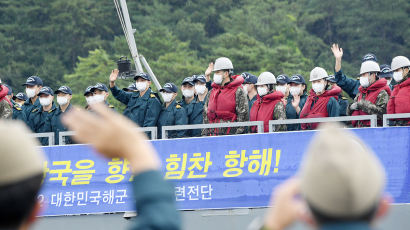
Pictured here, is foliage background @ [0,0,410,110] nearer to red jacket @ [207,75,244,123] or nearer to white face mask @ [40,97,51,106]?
white face mask @ [40,97,51,106]

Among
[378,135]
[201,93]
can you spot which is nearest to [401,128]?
[378,135]

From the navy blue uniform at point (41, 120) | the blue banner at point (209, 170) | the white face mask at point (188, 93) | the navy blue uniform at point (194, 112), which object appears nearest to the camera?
the blue banner at point (209, 170)

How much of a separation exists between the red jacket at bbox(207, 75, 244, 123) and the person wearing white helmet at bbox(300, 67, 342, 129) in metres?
0.88

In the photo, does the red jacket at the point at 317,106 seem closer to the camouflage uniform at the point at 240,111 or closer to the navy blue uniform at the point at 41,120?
the camouflage uniform at the point at 240,111

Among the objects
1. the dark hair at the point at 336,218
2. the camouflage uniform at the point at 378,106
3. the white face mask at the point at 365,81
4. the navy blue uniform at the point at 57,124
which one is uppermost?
the dark hair at the point at 336,218

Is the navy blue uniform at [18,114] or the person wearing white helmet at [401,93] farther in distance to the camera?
the navy blue uniform at [18,114]

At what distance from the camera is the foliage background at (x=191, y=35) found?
45625 mm

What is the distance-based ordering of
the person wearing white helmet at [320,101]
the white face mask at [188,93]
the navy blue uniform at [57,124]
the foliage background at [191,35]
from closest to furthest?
the person wearing white helmet at [320,101] < the white face mask at [188,93] < the navy blue uniform at [57,124] < the foliage background at [191,35]

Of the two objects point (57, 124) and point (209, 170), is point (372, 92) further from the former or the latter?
point (57, 124)

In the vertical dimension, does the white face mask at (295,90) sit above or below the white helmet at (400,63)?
below

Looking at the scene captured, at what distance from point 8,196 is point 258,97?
9.68 metres

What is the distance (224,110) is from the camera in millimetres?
11594

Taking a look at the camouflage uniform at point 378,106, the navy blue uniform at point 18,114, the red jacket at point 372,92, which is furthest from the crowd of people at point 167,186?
the navy blue uniform at point 18,114

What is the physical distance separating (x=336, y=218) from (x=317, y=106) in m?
9.31
